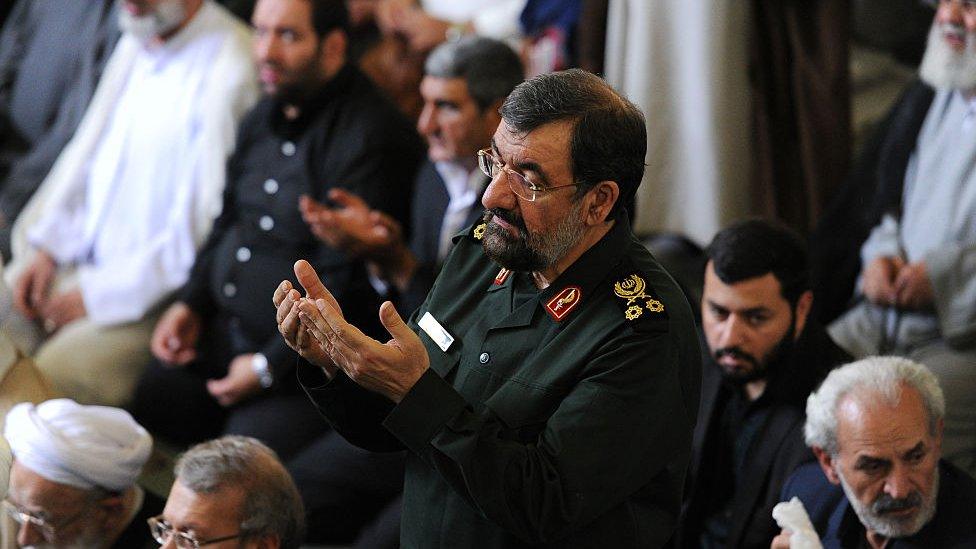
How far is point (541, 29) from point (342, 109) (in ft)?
2.51

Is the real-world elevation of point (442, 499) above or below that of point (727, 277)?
above

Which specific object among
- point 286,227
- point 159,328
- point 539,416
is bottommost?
point 159,328

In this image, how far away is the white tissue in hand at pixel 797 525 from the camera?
2.61 meters

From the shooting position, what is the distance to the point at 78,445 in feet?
10.2

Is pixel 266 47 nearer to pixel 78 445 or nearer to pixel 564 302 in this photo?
pixel 78 445

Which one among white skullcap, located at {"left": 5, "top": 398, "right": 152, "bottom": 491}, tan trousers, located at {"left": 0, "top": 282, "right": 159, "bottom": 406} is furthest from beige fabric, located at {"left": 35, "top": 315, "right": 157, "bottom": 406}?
white skullcap, located at {"left": 5, "top": 398, "right": 152, "bottom": 491}

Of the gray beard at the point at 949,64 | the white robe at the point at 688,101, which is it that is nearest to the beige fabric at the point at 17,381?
the white robe at the point at 688,101

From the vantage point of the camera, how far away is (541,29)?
4758 mm

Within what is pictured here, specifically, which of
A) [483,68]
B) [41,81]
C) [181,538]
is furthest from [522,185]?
[41,81]

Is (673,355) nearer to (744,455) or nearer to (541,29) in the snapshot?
(744,455)

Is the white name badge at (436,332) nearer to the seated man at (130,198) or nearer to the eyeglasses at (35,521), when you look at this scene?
the eyeglasses at (35,521)

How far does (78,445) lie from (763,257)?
1.61 meters

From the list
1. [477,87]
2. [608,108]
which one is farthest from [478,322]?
[477,87]

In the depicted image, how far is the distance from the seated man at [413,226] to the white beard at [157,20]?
3.54ft
